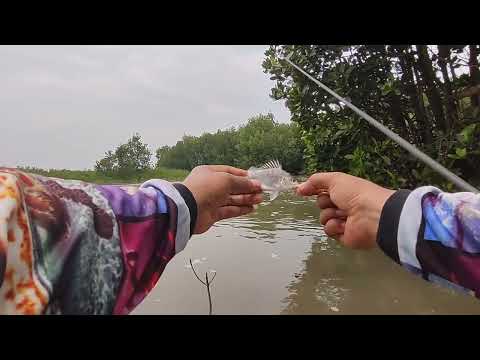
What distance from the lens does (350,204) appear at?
6.75 ft

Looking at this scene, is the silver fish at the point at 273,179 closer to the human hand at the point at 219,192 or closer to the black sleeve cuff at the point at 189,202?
the human hand at the point at 219,192

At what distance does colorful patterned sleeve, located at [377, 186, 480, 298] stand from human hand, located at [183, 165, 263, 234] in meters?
1.06

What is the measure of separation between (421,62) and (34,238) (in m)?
5.38

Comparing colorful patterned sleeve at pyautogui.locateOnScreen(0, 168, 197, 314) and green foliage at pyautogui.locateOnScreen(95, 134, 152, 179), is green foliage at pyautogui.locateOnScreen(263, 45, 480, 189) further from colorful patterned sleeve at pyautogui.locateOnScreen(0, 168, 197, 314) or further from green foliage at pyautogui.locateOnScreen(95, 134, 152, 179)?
green foliage at pyautogui.locateOnScreen(95, 134, 152, 179)

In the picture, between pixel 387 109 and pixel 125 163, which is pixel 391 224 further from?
pixel 125 163

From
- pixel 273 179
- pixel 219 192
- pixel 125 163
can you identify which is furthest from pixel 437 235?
pixel 125 163

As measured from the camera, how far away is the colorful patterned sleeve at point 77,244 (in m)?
0.85

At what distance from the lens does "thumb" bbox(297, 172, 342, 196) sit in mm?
2361

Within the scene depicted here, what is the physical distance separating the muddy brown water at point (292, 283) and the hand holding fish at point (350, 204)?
242 centimetres

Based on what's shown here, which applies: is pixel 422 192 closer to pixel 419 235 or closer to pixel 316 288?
pixel 419 235

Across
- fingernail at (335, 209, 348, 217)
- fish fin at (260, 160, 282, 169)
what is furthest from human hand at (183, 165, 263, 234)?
fingernail at (335, 209, 348, 217)

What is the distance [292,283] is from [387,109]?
9.71ft

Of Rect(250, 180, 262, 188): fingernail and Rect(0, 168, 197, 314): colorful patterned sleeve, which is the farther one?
Rect(250, 180, 262, 188): fingernail

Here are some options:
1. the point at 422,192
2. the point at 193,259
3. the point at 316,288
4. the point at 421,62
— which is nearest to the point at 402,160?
the point at 421,62
